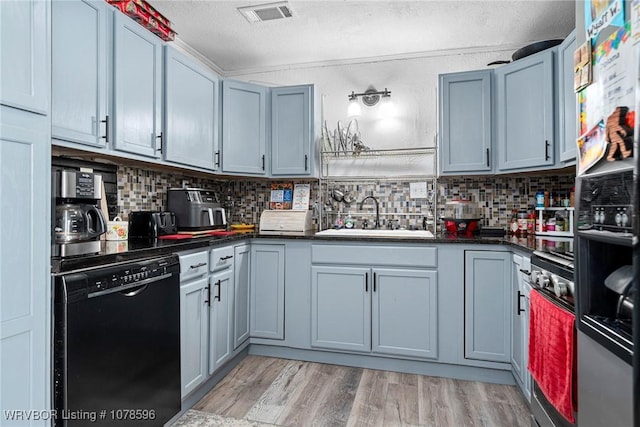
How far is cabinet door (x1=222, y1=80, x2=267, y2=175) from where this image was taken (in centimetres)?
282

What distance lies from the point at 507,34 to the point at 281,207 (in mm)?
2291

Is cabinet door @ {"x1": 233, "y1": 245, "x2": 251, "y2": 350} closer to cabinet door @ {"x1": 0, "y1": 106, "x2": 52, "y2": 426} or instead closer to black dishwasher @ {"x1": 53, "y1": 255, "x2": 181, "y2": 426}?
black dishwasher @ {"x1": 53, "y1": 255, "x2": 181, "y2": 426}

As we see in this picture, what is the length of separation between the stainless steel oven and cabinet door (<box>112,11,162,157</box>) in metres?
2.06

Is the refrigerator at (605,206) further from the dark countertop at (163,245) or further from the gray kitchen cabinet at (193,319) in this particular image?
the gray kitchen cabinet at (193,319)

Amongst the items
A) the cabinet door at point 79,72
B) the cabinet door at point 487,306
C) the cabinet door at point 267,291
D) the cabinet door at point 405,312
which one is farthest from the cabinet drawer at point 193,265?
the cabinet door at point 487,306

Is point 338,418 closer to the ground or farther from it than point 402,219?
closer to the ground

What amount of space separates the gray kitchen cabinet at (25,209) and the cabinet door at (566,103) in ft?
8.25

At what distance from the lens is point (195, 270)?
202 cm

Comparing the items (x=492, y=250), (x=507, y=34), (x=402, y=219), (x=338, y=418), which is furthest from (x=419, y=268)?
(x=507, y=34)

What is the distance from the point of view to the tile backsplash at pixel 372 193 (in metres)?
2.59

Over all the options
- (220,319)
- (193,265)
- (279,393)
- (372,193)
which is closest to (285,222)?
(372,193)

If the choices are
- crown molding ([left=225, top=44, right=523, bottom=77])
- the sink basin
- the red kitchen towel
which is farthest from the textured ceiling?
the red kitchen towel

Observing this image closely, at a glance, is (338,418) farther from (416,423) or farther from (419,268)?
(419,268)

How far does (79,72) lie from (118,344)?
3.97 ft
